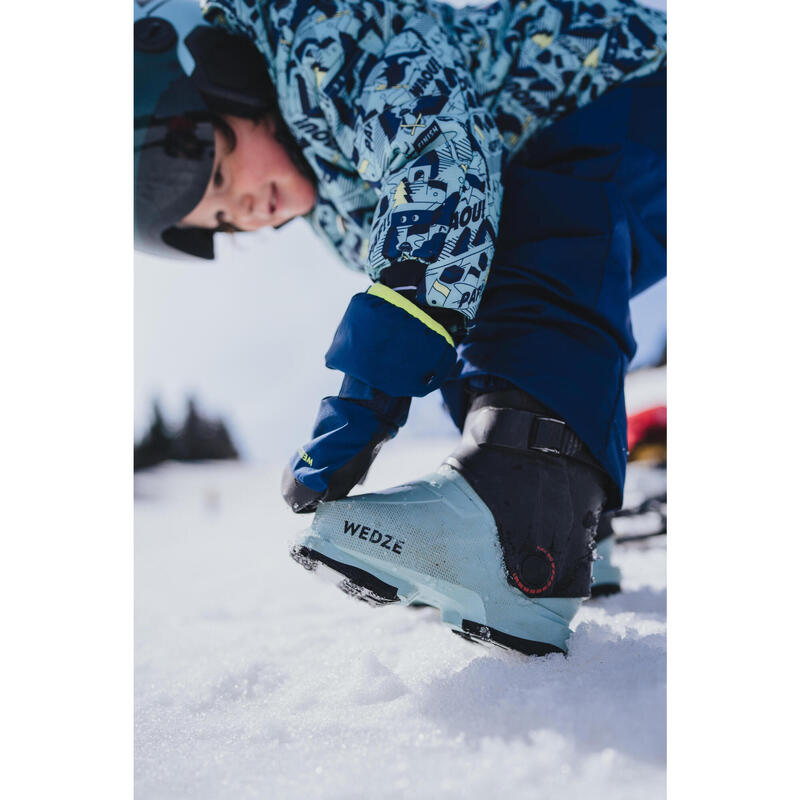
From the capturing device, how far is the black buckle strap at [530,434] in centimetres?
51

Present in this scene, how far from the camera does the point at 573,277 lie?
0.54 metres

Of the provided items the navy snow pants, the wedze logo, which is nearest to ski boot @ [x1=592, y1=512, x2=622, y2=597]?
the navy snow pants

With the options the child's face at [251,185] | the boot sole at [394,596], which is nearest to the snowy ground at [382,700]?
the boot sole at [394,596]

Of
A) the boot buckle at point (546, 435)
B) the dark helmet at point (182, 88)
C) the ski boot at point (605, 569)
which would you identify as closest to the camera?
the boot buckle at point (546, 435)

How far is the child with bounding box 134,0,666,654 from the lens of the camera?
0.48 m

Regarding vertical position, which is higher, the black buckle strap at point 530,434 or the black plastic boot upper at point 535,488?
the black buckle strap at point 530,434

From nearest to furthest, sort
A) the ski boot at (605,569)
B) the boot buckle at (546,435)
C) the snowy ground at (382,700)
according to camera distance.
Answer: the snowy ground at (382,700)
the boot buckle at (546,435)
the ski boot at (605,569)

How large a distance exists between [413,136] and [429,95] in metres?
0.04

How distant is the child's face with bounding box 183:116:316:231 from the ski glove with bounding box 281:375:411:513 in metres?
0.29

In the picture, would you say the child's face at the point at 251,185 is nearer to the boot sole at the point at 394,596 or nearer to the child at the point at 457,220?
the child at the point at 457,220

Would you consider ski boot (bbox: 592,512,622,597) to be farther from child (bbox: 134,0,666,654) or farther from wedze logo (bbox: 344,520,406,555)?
wedze logo (bbox: 344,520,406,555)
